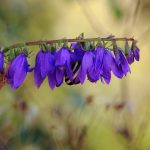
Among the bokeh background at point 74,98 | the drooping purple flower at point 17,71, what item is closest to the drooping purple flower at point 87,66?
the drooping purple flower at point 17,71

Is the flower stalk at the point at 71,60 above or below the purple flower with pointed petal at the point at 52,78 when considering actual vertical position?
above

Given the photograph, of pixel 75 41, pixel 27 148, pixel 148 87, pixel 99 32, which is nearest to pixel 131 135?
pixel 27 148

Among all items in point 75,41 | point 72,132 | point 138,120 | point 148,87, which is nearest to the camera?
point 75,41

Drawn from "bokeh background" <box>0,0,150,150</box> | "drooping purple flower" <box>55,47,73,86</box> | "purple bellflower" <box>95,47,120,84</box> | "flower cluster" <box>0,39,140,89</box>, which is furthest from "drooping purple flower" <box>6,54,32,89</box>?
"bokeh background" <box>0,0,150,150</box>

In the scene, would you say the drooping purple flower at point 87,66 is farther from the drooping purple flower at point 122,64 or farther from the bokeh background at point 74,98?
the bokeh background at point 74,98

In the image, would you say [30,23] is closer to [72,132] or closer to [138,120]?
[138,120]
